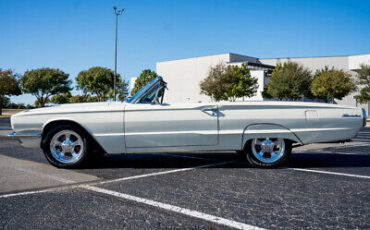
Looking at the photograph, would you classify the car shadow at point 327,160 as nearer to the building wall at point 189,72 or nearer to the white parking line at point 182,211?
the white parking line at point 182,211

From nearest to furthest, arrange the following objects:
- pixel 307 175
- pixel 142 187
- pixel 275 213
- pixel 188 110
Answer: pixel 275 213 → pixel 142 187 → pixel 307 175 → pixel 188 110

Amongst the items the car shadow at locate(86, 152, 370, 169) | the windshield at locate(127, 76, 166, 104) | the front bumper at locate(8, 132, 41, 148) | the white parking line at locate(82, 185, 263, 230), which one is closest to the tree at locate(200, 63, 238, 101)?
the car shadow at locate(86, 152, 370, 169)

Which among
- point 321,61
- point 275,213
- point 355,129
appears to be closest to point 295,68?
point 321,61

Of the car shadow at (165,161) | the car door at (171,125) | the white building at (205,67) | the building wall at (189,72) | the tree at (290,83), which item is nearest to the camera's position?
the car door at (171,125)

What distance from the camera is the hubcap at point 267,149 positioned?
4.69 metres

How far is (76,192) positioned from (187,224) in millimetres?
1489

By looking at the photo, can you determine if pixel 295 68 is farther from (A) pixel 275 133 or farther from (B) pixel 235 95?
(A) pixel 275 133

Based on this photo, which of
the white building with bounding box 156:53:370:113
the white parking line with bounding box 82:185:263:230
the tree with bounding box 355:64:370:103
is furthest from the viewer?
the white building with bounding box 156:53:370:113

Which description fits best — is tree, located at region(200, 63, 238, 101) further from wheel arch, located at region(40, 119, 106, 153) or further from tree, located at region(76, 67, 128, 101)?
wheel arch, located at region(40, 119, 106, 153)

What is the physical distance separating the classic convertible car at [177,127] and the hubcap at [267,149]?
0.05ft

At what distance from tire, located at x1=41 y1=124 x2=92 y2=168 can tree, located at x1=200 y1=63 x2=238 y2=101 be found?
1562 inches

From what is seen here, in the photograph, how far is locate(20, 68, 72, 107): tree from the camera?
4950 centimetres

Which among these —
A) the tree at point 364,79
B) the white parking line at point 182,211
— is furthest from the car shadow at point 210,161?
the tree at point 364,79

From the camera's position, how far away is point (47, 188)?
340cm
